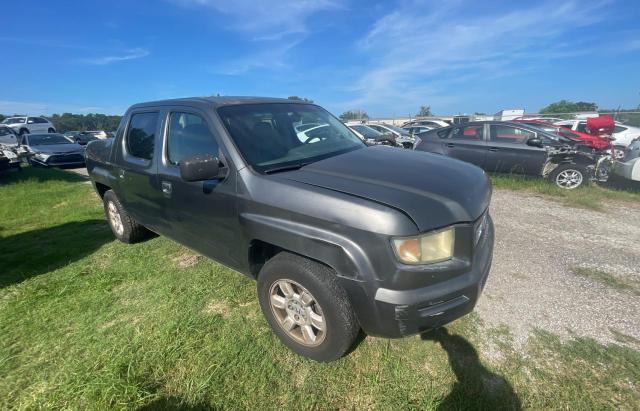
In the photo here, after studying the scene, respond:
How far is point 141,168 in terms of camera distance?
10.6ft

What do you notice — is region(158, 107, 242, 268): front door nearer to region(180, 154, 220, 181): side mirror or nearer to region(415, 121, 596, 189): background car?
region(180, 154, 220, 181): side mirror

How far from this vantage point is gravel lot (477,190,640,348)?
254cm

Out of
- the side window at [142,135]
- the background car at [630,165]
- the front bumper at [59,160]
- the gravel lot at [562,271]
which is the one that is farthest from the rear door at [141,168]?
the front bumper at [59,160]

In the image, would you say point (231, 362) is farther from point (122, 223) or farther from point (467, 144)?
point (467, 144)

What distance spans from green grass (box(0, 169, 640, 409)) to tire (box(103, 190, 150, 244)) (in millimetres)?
1002

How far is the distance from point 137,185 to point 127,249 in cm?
129

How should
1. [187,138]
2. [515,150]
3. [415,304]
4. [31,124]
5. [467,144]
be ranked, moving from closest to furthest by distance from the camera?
[415,304] < [187,138] < [515,150] < [467,144] < [31,124]

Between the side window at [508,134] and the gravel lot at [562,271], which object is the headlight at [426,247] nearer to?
the gravel lot at [562,271]

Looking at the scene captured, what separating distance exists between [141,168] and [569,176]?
313 inches

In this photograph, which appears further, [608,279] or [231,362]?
[608,279]

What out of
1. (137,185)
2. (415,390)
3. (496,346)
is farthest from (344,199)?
(137,185)

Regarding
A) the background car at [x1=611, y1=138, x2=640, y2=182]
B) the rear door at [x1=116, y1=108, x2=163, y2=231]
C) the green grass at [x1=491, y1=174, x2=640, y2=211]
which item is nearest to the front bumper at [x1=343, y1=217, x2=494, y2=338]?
the rear door at [x1=116, y1=108, x2=163, y2=231]

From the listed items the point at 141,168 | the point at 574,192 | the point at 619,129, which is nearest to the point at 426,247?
the point at 141,168

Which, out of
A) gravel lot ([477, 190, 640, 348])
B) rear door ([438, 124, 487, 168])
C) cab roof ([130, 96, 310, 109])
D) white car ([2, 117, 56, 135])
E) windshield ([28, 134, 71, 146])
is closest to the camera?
gravel lot ([477, 190, 640, 348])
